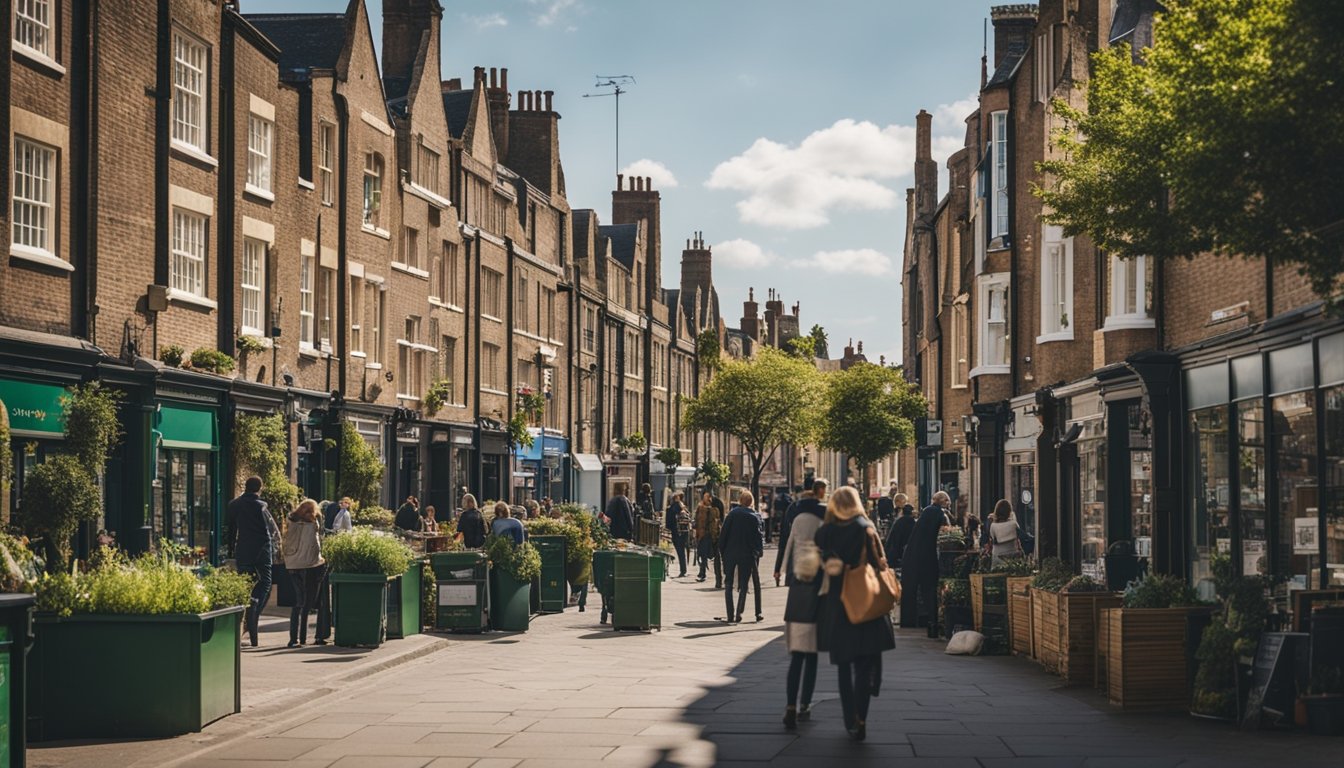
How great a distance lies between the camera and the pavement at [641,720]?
1095 centimetres

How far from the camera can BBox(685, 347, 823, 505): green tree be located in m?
73.6

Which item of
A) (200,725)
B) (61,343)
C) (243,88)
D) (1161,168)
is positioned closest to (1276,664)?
(1161,168)

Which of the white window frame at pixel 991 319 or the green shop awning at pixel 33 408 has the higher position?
the white window frame at pixel 991 319

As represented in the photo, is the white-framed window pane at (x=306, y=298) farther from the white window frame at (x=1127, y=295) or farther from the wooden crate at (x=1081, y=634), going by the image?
the wooden crate at (x=1081, y=634)

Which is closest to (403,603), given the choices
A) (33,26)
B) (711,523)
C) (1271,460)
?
(33,26)

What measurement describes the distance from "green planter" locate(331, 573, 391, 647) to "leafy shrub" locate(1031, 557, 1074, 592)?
7.50 metres

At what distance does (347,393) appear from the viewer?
34188 millimetres

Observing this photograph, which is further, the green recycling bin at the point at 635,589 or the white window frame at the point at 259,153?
the white window frame at the point at 259,153

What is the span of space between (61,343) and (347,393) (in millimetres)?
14025

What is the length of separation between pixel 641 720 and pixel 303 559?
7.72 metres

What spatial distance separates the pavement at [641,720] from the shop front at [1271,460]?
267cm

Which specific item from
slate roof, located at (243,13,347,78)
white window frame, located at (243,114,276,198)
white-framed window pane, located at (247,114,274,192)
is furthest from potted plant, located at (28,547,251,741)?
slate roof, located at (243,13,347,78)

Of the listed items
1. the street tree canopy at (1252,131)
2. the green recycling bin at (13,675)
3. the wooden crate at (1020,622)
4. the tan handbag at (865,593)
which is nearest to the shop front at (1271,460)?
the wooden crate at (1020,622)

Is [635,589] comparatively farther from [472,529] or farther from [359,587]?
[359,587]
